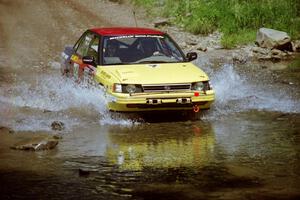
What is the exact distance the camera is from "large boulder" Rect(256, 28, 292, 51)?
63.7ft

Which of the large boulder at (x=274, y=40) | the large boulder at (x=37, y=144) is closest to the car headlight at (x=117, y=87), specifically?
the large boulder at (x=37, y=144)

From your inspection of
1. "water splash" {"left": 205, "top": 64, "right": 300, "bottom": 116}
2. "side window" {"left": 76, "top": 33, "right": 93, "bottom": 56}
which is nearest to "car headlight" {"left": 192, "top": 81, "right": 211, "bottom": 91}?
"water splash" {"left": 205, "top": 64, "right": 300, "bottom": 116}

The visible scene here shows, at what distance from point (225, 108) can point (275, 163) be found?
4317 millimetres

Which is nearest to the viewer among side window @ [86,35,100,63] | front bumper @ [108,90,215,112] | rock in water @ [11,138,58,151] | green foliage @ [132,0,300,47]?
rock in water @ [11,138,58,151]

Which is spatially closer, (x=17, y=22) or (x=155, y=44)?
(x=155, y=44)

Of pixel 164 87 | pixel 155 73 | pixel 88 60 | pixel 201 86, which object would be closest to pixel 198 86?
pixel 201 86

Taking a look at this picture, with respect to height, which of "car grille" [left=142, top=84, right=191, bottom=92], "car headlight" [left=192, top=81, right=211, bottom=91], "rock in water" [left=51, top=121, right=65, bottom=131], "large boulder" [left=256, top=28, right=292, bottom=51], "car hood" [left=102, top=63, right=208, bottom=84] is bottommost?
"large boulder" [left=256, top=28, right=292, bottom=51]

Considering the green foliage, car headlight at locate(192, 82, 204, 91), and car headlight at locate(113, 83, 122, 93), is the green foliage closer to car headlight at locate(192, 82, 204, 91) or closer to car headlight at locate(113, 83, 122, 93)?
car headlight at locate(192, 82, 204, 91)

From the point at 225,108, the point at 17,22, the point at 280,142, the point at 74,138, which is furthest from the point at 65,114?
the point at 17,22

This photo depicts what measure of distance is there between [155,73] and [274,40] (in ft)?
30.1

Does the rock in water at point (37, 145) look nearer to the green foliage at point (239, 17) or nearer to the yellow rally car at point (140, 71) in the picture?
the yellow rally car at point (140, 71)

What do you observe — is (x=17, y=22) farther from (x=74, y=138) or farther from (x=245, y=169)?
(x=245, y=169)

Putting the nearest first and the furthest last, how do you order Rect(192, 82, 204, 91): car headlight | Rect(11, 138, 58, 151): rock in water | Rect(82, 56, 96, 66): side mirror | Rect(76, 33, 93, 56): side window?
Rect(11, 138, 58, 151): rock in water → Rect(192, 82, 204, 91): car headlight → Rect(82, 56, 96, 66): side mirror → Rect(76, 33, 93, 56): side window

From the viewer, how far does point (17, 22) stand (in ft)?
77.2
